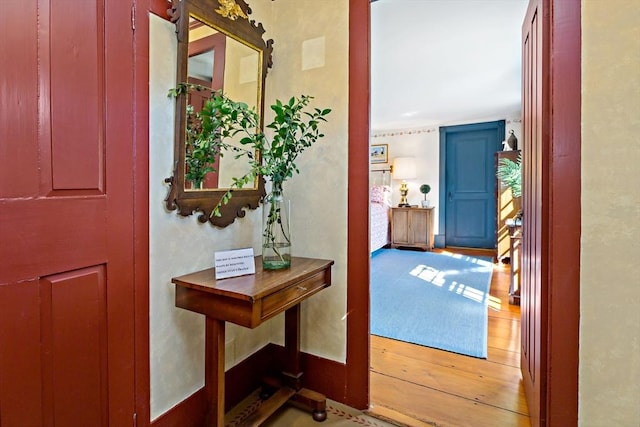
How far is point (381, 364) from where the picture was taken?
210 cm

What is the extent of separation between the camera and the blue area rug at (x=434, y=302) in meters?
2.42

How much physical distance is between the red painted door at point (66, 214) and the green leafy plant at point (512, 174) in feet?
11.6

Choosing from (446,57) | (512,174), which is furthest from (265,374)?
Answer: (512,174)

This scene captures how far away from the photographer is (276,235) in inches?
59.6

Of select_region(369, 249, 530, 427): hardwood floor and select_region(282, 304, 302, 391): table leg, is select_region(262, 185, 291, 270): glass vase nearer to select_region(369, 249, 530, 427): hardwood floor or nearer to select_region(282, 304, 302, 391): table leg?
select_region(282, 304, 302, 391): table leg

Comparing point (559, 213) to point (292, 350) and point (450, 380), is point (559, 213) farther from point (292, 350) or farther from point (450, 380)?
point (292, 350)

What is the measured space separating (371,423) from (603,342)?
1014 millimetres

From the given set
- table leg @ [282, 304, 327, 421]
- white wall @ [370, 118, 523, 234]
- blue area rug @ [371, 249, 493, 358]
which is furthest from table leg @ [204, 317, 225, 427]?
white wall @ [370, 118, 523, 234]

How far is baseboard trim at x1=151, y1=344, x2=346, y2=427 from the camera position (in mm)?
1532

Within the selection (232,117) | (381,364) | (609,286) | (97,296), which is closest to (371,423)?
(381,364)

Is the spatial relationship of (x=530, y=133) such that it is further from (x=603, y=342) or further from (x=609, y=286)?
(x=603, y=342)

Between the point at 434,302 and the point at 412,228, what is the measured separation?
2.74 metres

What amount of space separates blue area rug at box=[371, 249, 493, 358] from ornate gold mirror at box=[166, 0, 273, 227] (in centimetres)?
161

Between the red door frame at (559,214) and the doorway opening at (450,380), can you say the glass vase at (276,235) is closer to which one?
the red door frame at (559,214)
